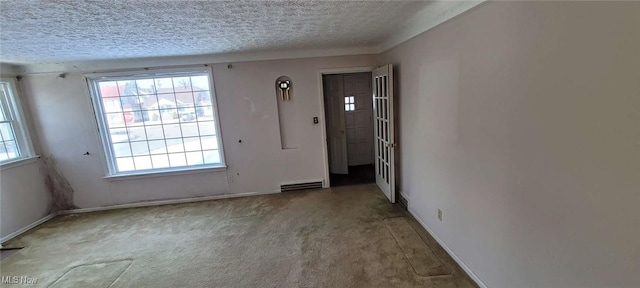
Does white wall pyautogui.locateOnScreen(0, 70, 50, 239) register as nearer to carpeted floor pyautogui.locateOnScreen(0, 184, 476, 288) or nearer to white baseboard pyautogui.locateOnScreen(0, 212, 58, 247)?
white baseboard pyautogui.locateOnScreen(0, 212, 58, 247)

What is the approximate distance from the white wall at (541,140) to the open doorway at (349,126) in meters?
2.85

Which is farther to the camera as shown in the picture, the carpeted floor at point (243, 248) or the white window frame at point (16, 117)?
the white window frame at point (16, 117)

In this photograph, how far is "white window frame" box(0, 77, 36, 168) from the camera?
3811mm

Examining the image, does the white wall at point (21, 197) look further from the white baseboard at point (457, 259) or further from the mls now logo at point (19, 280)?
the white baseboard at point (457, 259)

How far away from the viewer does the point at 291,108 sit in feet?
14.5

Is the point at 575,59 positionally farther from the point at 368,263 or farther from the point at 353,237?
the point at 353,237

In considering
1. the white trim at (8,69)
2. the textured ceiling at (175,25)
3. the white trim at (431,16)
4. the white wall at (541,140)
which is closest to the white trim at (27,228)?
the white trim at (8,69)

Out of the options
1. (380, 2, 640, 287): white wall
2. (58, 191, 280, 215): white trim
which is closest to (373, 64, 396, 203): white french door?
(380, 2, 640, 287): white wall

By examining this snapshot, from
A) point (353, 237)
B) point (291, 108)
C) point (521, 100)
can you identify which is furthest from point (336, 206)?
point (521, 100)

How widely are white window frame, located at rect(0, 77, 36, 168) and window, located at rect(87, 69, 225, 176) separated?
3.05 feet

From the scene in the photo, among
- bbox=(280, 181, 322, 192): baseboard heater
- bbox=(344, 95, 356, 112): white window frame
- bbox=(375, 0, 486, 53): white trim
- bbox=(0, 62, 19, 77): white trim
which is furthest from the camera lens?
bbox=(344, 95, 356, 112): white window frame

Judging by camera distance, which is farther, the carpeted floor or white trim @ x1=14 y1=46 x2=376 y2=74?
white trim @ x1=14 y1=46 x2=376 y2=74

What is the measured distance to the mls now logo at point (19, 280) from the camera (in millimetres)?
2621

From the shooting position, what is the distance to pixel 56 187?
13.9 ft
